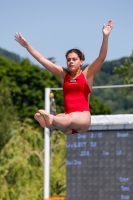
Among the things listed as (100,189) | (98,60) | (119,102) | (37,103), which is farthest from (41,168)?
(119,102)

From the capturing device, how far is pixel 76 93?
8.50 m

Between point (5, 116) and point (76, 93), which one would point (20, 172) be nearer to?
point (76, 93)

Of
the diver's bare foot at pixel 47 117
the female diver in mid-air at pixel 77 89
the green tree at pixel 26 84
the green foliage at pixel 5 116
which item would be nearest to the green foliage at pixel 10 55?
the green tree at pixel 26 84

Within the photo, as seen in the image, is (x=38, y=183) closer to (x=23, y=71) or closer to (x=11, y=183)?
(x=11, y=183)

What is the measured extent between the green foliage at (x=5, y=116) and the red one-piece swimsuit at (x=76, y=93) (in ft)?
80.4

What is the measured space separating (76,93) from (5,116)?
3256 cm

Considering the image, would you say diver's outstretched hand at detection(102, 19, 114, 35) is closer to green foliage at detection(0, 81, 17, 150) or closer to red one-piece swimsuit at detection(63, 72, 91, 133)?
red one-piece swimsuit at detection(63, 72, 91, 133)

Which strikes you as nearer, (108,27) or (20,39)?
(108,27)

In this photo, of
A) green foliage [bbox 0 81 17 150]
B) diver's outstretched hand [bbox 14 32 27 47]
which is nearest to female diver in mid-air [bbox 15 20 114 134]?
diver's outstretched hand [bbox 14 32 27 47]

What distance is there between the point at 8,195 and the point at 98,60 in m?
12.2

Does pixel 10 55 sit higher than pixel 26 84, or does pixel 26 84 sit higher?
pixel 10 55

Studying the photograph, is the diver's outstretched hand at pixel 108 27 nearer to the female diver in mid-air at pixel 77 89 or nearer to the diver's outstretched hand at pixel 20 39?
the female diver in mid-air at pixel 77 89

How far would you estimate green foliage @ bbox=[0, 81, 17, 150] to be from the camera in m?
34.5

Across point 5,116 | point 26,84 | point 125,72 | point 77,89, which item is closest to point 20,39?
point 77,89
